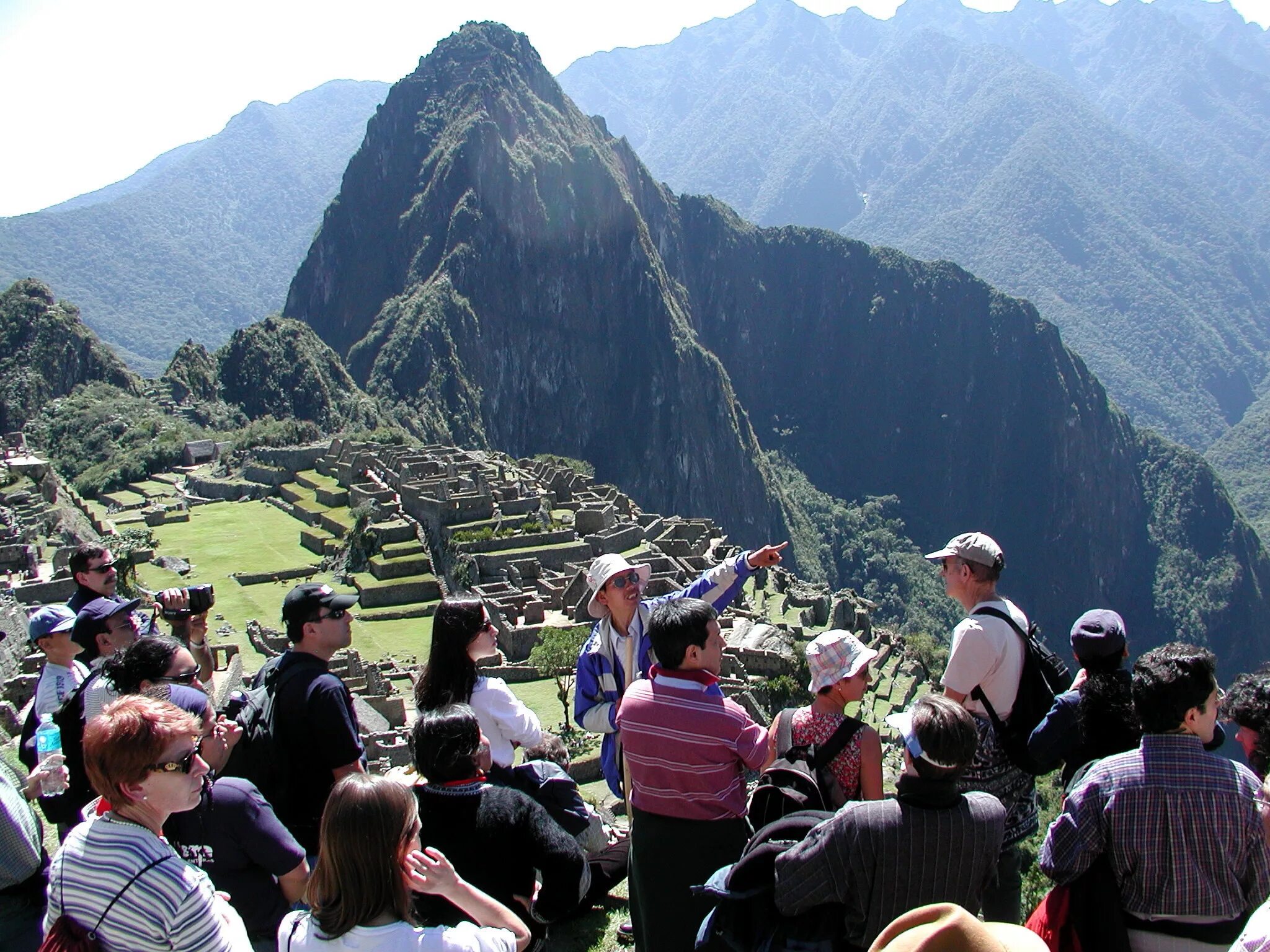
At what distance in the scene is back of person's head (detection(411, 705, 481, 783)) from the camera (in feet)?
16.0

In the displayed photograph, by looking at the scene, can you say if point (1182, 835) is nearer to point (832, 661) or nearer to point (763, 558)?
point (832, 661)

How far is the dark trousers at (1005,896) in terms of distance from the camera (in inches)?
215

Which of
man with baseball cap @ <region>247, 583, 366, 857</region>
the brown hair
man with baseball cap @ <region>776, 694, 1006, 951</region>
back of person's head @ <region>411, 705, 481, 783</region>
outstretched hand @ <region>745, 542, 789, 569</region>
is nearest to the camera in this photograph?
the brown hair

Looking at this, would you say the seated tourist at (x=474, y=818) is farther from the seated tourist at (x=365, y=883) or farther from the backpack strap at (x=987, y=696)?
the backpack strap at (x=987, y=696)

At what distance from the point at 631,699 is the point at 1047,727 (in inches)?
79.5

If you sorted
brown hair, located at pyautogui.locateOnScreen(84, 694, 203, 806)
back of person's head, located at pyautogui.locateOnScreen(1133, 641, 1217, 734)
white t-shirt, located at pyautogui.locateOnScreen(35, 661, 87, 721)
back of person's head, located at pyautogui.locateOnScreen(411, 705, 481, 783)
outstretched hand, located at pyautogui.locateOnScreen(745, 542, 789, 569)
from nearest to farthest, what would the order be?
brown hair, located at pyautogui.locateOnScreen(84, 694, 203, 806) → back of person's head, located at pyautogui.locateOnScreen(1133, 641, 1217, 734) → back of person's head, located at pyautogui.locateOnScreen(411, 705, 481, 783) → outstretched hand, located at pyautogui.locateOnScreen(745, 542, 789, 569) → white t-shirt, located at pyautogui.locateOnScreen(35, 661, 87, 721)

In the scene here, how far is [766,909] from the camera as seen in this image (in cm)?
452

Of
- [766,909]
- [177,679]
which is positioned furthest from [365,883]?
[177,679]

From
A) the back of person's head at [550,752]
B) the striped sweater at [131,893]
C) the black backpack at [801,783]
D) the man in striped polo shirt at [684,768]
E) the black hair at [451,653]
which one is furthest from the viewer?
the back of person's head at [550,752]

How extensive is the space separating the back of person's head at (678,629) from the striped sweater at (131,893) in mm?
2247

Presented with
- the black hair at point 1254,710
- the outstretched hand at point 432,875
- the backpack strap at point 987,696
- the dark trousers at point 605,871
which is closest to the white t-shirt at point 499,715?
the dark trousers at point 605,871

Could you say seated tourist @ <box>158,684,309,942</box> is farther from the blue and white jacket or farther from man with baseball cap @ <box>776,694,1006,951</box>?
man with baseball cap @ <box>776,694,1006,951</box>

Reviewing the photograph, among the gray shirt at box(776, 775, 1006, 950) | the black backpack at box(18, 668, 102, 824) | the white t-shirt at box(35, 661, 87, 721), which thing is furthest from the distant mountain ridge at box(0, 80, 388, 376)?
the gray shirt at box(776, 775, 1006, 950)

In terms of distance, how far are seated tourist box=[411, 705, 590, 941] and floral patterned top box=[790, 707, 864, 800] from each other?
49.0 inches
